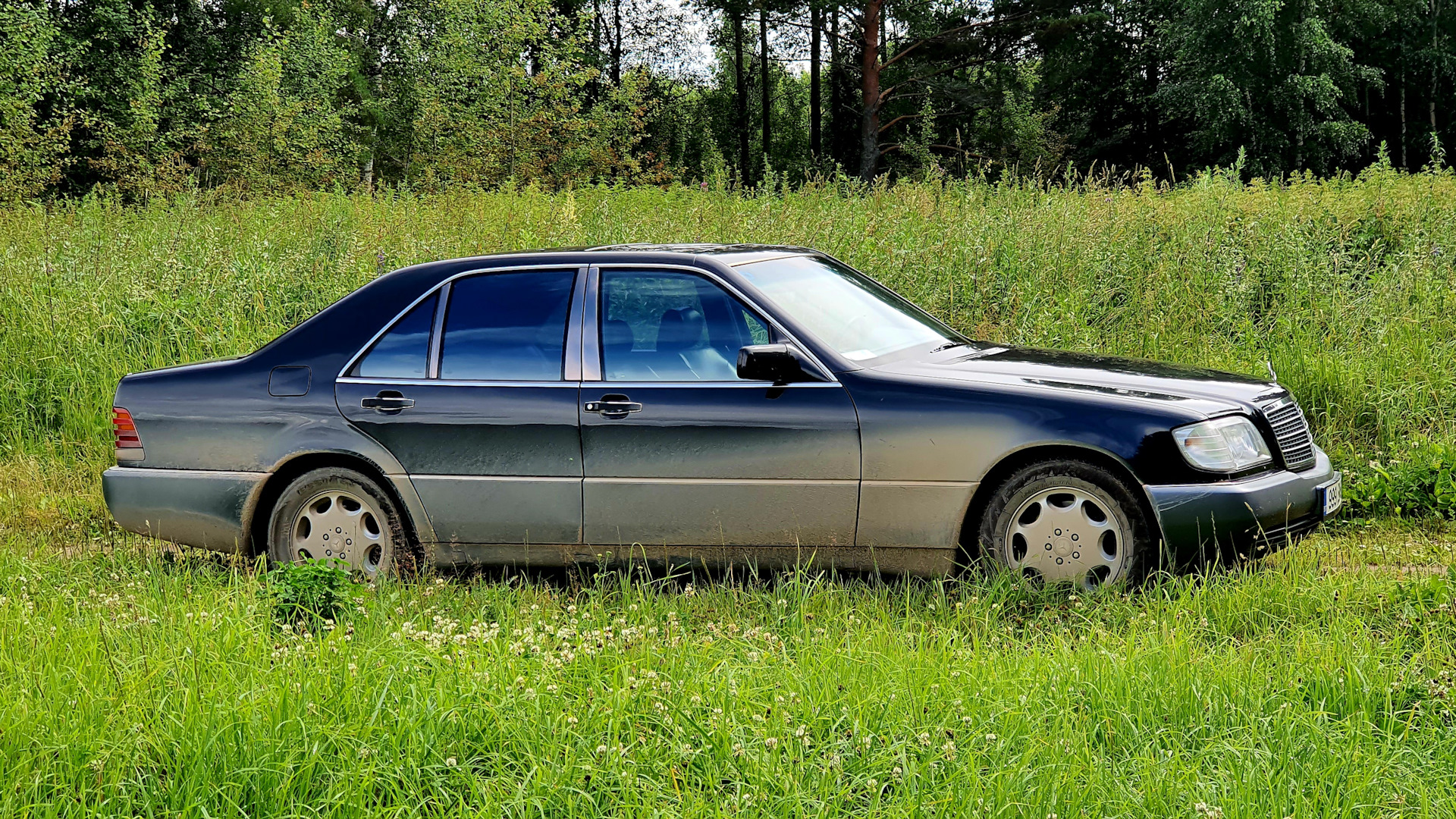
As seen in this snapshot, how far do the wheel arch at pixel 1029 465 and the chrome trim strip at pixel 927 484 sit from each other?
0.17 feet

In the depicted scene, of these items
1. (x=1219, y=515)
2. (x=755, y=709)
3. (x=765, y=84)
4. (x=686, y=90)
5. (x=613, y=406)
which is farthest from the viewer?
(x=686, y=90)

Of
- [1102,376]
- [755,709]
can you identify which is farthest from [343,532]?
[1102,376]

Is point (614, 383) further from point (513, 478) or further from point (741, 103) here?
point (741, 103)

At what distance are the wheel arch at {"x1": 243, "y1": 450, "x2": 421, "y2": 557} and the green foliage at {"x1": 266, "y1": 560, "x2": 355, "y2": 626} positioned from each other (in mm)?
818

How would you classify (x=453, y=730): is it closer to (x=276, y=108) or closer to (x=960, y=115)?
(x=276, y=108)

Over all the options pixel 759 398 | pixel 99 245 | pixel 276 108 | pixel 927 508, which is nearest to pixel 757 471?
pixel 759 398

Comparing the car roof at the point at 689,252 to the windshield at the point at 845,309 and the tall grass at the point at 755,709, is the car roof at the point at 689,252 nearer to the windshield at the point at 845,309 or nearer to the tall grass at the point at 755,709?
the windshield at the point at 845,309

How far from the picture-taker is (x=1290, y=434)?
5.04 meters

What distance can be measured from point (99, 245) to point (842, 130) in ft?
118

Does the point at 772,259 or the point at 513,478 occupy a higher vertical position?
the point at 772,259

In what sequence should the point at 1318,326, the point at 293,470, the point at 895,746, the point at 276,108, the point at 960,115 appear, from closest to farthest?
1. the point at 895,746
2. the point at 293,470
3. the point at 1318,326
4. the point at 276,108
5. the point at 960,115

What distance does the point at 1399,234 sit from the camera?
10.7 meters

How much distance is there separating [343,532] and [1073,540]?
3236mm

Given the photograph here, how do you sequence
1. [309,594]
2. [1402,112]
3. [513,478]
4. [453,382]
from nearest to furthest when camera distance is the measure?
[309,594] → [513,478] → [453,382] → [1402,112]
